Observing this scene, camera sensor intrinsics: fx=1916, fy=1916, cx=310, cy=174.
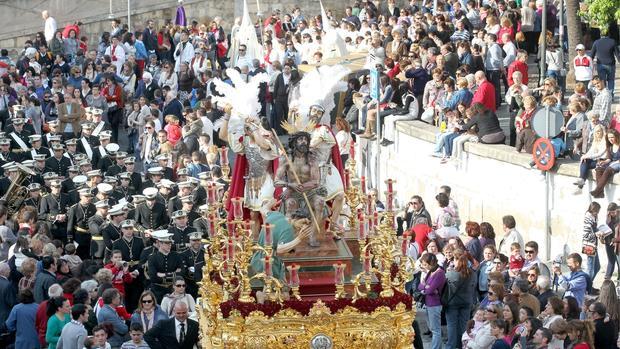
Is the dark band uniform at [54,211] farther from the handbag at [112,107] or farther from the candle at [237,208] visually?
the candle at [237,208]

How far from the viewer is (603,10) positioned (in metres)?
34.9

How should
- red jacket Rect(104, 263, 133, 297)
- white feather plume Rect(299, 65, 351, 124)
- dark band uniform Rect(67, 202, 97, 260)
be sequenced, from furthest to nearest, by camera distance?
1. dark band uniform Rect(67, 202, 97, 260)
2. red jacket Rect(104, 263, 133, 297)
3. white feather plume Rect(299, 65, 351, 124)

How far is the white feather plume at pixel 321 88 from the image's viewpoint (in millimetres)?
24016

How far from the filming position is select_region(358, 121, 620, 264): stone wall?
96.7 ft

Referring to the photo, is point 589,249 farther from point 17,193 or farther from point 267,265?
point 17,193

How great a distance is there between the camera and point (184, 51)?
142ft

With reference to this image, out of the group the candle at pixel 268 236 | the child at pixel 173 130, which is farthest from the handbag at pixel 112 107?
the candle at pixel 268 236

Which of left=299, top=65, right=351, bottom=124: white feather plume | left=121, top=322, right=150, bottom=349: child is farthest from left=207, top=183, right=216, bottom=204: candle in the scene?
left=121, top=322, right=150, bottom=349: child

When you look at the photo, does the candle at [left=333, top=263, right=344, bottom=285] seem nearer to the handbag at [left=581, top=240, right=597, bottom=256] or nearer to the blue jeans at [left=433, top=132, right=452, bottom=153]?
the handbag at [left=581, top=240, right=597, bottom=256]

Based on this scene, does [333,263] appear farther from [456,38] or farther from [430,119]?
[456,38]

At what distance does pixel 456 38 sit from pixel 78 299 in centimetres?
1698

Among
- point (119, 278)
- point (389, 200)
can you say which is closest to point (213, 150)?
point (119, 278)

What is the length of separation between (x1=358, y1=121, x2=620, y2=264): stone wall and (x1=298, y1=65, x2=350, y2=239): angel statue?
19.9ft

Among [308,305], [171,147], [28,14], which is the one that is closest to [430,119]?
[171,147]
